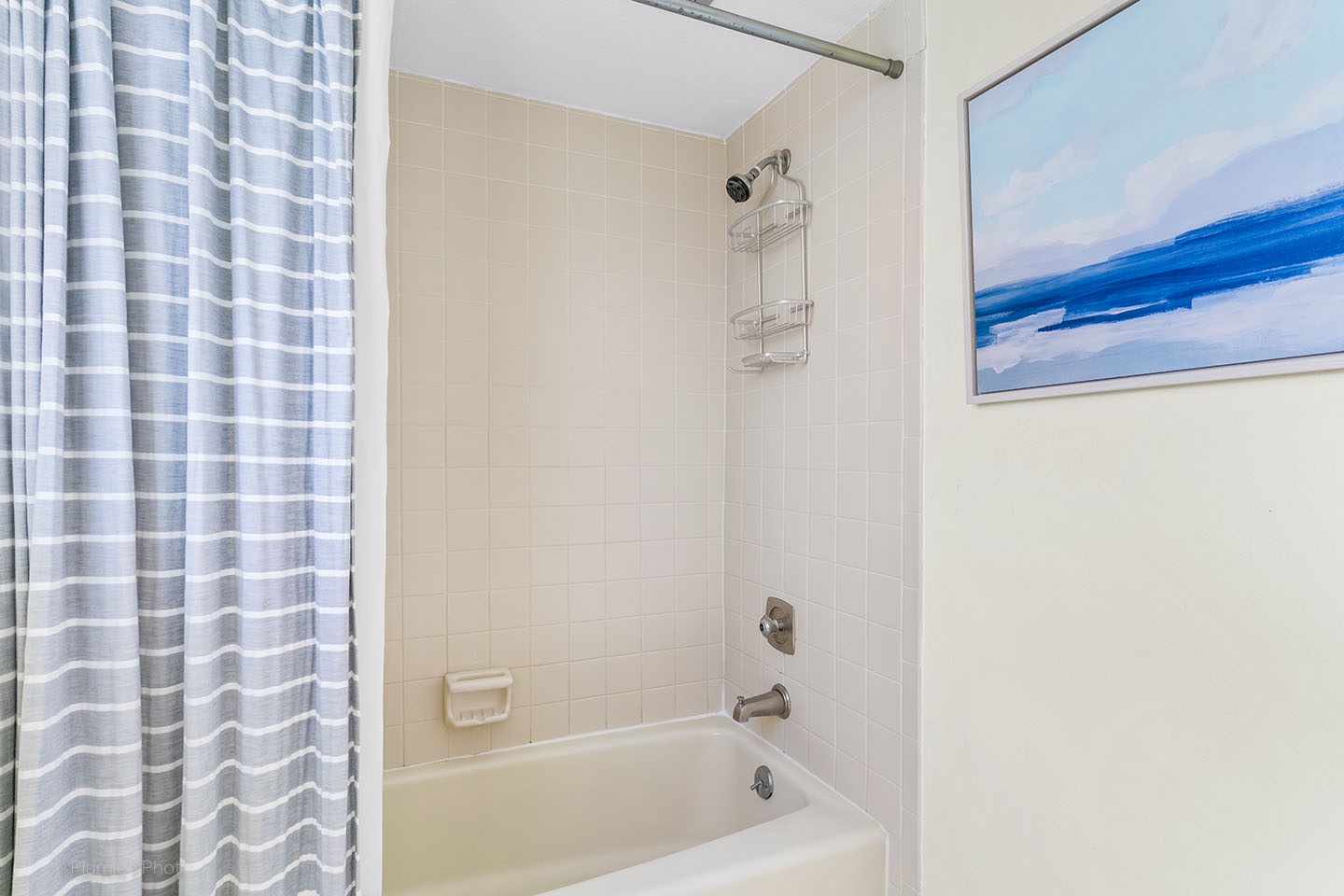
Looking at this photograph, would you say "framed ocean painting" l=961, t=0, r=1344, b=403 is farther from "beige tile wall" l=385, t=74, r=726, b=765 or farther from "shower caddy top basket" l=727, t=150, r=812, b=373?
"beige tile wall" l=385, t=74, r=726, b=765

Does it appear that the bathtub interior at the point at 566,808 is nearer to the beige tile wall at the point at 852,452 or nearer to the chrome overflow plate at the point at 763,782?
the chrome overflow plate at the point at 763,782

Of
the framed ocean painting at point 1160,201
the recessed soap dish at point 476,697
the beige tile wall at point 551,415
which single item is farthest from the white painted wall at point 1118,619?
the recessed soap dish at point 476,697

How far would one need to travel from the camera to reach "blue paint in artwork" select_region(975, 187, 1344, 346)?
0.84 meters

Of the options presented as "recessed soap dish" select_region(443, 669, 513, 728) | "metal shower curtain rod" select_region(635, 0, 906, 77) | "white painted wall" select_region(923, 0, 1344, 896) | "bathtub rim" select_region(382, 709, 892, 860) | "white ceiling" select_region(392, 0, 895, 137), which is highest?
"white ceiling" select_region(392, 0, 895, 137)

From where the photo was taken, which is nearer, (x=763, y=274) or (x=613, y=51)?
(x=613, y=51)

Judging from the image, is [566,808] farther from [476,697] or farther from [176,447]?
[176,447]

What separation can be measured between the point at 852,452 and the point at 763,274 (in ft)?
2.06

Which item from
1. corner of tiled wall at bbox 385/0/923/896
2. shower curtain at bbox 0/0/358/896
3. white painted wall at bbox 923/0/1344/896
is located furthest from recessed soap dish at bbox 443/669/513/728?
white painted wall at bbox 923/0/1344/896

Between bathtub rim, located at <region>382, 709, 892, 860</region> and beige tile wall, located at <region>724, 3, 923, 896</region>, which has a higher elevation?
beige tile wall, located at <region>724, 3, 923, 896</region>

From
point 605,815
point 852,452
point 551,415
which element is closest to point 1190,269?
point 852,452

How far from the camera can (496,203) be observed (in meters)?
1.92

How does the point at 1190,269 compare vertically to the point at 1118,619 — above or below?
above

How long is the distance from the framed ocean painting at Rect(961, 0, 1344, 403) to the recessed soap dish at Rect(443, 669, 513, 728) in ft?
4.43

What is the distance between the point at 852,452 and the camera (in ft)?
5.44
